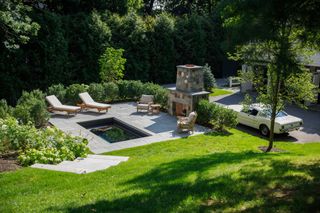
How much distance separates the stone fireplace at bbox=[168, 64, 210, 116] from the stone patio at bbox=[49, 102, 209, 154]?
0.69 metres

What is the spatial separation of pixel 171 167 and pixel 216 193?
9.99ft

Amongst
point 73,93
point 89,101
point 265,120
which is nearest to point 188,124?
point 265,120

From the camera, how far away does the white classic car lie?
16.4m

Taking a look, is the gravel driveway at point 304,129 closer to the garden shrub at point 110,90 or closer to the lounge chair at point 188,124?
the lounge chair at point 188,124

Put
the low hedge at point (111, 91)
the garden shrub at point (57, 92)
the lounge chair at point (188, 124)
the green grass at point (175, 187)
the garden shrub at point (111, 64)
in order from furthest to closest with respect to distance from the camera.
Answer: the garden shrub at point (111, 64) → the low hedge at point (111, 91) → the garden shrub at point (57, 92) → the lounge chair at point (188, 124) → the green grass at point (175, 187)

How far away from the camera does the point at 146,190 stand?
273 inches

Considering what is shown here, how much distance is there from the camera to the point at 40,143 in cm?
1123

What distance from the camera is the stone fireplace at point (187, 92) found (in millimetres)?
18219

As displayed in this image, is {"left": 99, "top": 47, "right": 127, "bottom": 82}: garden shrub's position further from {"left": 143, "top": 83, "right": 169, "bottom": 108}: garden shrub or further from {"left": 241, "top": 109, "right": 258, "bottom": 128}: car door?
{"left": 241, "top": 109, "right": 258, "bottom": 128}: car door

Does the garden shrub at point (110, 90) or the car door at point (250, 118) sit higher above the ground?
the garden shrub at point (110, 90)

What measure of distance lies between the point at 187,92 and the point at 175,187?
1163cm

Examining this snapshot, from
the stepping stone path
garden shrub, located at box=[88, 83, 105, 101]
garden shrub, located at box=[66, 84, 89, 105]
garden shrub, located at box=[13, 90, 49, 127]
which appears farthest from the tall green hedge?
the stepping stone path

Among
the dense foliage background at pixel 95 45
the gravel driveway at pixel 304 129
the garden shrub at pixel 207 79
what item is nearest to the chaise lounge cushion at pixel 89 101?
the dense foliage background at pixel 95 45

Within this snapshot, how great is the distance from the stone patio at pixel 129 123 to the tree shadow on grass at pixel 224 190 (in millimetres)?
5749
